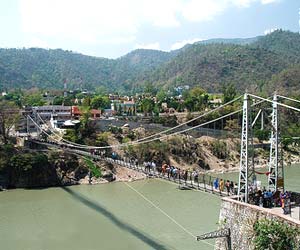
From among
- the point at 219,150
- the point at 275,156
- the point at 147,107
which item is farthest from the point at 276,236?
the point at 147,107

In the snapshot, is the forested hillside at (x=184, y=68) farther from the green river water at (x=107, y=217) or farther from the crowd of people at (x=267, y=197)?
the crowd of people at (x=267, y=197)

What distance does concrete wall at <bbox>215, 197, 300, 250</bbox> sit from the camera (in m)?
8.84

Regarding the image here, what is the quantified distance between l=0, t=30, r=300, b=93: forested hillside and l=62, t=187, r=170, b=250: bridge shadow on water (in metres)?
37.9

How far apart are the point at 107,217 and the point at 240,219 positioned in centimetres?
715

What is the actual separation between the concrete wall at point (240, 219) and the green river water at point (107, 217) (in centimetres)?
215

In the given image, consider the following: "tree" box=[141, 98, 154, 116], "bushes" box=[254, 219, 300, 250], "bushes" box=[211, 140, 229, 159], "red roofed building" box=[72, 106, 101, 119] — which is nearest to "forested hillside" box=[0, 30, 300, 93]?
"tree" box=[141, 98, 154, 116]

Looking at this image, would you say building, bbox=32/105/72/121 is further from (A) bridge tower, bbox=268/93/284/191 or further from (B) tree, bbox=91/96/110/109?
(A) bridge tower, bbox=268/93/284/191

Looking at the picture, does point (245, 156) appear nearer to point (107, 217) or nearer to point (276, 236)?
point (276, 236)

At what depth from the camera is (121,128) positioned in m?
29.5

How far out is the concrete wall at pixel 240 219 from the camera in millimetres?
8841

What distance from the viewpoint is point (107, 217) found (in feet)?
51.0

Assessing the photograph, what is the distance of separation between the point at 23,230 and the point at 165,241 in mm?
4695

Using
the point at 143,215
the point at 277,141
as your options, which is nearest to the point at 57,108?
the point at 143,215

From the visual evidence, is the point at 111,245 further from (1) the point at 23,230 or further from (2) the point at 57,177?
(2) the point at 57,177
